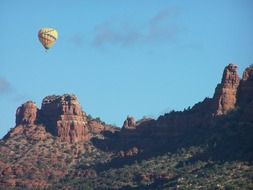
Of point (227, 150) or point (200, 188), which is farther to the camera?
point (227, 150)

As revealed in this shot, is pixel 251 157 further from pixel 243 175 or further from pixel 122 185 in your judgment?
pixel 122 185

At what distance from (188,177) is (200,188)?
1146 centimetres

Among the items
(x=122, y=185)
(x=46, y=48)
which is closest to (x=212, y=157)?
(x=122, y=185)

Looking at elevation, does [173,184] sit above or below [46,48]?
below

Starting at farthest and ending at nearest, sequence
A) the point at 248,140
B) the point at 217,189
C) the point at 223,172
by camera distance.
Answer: the point at 248,140, the point at 223,172, the point at 217,189

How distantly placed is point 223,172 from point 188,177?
19.7ft

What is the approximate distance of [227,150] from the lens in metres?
198

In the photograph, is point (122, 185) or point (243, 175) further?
point (122, 185)

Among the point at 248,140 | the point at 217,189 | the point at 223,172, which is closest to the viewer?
the point at 217,189

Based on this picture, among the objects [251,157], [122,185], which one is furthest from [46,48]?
[251,157]

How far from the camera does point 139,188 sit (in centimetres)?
19588

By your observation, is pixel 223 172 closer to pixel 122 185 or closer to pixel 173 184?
pixel 173 184

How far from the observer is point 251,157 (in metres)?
188

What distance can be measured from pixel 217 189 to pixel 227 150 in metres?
24.3
